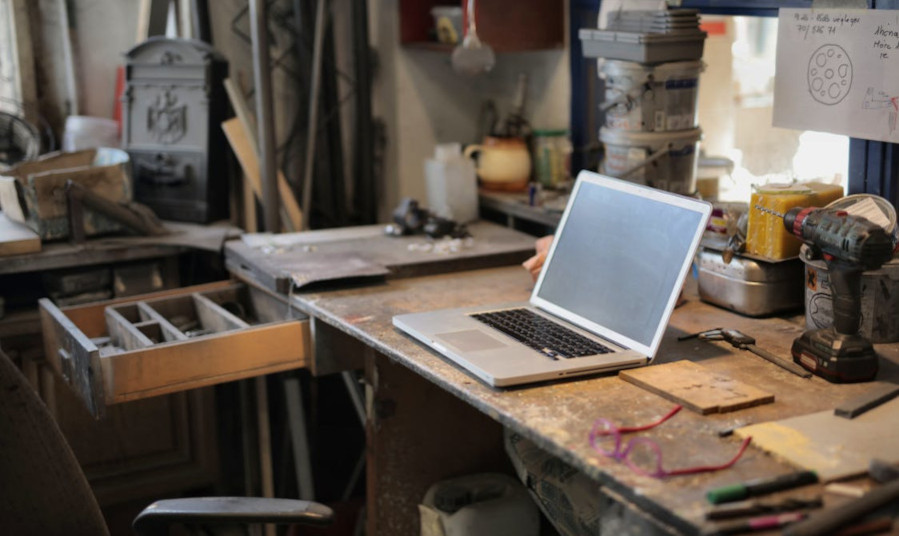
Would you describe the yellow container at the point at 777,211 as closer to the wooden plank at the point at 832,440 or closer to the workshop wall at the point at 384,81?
the wooden plank at the point at 832,440

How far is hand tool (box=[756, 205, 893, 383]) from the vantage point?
1.70 metres

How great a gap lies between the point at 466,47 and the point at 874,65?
1134mm

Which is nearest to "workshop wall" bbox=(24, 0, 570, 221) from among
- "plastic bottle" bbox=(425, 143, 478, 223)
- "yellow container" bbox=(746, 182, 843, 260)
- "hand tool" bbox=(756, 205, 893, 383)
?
"plastic bottle" bbox=(425, 143, 478, 223)

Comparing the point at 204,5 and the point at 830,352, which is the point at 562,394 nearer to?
the point at 830,352

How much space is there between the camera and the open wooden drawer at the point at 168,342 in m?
2.16

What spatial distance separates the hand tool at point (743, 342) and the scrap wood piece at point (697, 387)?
13 centimetres

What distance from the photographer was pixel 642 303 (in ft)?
6.22

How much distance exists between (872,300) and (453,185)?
141 cm

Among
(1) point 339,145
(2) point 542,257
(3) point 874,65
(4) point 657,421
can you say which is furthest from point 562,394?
(1) point 339,145

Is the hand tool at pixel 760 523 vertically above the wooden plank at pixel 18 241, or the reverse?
the wooden plank at pixel 18 241

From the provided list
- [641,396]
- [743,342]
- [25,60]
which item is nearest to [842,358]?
[743,342]

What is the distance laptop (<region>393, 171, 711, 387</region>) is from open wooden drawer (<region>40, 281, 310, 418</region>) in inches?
15.1

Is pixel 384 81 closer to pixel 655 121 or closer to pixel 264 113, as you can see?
pixel 264 113

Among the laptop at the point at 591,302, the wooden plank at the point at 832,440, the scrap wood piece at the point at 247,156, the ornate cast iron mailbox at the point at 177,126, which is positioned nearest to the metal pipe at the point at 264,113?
the scrap wood piece at the point at 247,156
